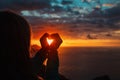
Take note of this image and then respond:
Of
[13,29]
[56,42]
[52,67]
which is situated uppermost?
[13,29]

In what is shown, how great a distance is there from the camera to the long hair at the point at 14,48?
8.82ft

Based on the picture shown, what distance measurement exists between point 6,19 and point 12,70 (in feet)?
1.37

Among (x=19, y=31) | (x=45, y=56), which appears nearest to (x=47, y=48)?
(x=45, y=56)

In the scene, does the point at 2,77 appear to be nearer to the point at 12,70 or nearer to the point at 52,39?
the point at 12,70

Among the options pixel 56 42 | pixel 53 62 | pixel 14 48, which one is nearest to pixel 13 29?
pixel 14 48

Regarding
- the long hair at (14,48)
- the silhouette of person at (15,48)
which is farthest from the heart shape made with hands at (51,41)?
the long hair at (14,48)

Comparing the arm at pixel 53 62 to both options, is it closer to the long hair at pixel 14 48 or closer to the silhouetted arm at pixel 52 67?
the silhouetted arm at pixel 52 67

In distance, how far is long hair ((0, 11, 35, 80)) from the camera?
2.69 m

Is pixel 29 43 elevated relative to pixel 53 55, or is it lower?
elevated

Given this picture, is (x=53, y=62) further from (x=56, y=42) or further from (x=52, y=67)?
(x=56, y=42)

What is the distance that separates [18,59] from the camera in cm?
275

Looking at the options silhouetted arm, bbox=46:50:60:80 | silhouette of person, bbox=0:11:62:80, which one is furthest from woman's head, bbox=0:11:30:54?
silhouetted arm, bbox=46:50:60:80

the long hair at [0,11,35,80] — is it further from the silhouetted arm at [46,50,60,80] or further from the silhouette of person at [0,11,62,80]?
the silhouetted arm at [46,50,60,80]

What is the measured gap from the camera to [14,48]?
9.04 ft
